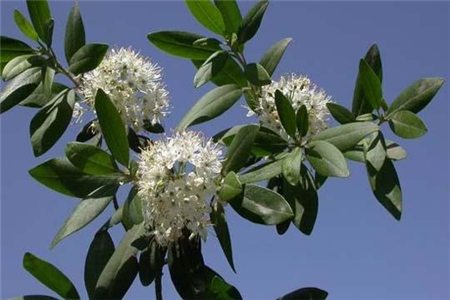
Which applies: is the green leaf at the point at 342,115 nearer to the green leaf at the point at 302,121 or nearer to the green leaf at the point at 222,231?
the green leaf at the point at 302,121

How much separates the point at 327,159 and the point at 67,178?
0.67 metres

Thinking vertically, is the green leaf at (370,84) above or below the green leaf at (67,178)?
above

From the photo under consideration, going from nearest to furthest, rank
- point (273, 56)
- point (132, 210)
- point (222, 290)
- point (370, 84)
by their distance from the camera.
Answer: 1. point (222, 290)
2. point (132, 210)
3. point (370, 84)
4. point (273, 56)

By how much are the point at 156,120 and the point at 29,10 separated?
1.62ft

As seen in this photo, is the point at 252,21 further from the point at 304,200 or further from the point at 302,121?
the point at 304,200

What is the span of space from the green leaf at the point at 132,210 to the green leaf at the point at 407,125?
709mm

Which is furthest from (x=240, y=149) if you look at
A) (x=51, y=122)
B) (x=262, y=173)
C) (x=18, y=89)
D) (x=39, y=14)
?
(x=39, y=14)

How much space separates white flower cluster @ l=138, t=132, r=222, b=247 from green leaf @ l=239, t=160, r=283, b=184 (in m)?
0.08

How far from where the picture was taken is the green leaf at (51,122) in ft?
6.41

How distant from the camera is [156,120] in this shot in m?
2.07

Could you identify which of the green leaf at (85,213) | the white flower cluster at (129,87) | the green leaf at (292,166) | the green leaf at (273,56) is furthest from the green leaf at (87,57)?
the green leaf at (292,166)

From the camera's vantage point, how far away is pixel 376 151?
183cm

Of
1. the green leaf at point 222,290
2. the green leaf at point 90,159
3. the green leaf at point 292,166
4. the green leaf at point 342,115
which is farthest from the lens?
the green leaf at point 342,115

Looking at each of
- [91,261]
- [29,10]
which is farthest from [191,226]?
[29,10]
